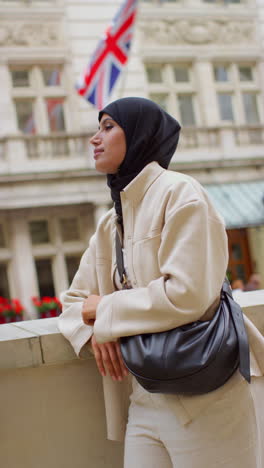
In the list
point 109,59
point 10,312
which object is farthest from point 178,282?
point 109,59

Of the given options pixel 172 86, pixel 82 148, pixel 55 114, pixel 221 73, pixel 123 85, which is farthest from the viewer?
pixel 221 73

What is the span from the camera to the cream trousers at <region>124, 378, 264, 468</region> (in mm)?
1563

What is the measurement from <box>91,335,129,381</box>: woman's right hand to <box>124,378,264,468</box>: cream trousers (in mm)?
109

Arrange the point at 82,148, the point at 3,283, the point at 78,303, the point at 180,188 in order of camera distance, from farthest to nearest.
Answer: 1. the point at 82,148
2. the point at 3,283
3. the point at 78,303
4. the point at 180,188

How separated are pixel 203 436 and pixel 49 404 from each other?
65 cm

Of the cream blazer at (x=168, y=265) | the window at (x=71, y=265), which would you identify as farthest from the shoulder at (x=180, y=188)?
the window at (x=71, y=265)

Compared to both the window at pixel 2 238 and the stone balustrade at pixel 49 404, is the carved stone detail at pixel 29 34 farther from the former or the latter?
the stone balustrade at pixel 49 404

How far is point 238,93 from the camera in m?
14.8

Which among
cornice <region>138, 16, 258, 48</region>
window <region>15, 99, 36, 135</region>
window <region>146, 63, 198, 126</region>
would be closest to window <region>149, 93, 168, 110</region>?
window <region>146, 63, 198, 126</region>

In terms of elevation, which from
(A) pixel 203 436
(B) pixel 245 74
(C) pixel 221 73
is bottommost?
(B) pixel 245 74

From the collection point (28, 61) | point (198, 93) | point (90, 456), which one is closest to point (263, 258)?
point (198, 93)

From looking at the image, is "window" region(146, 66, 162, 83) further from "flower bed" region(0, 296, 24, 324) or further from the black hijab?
the black hijab

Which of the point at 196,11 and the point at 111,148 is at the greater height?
the point at 196,11

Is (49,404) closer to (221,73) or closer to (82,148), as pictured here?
(82,148)
